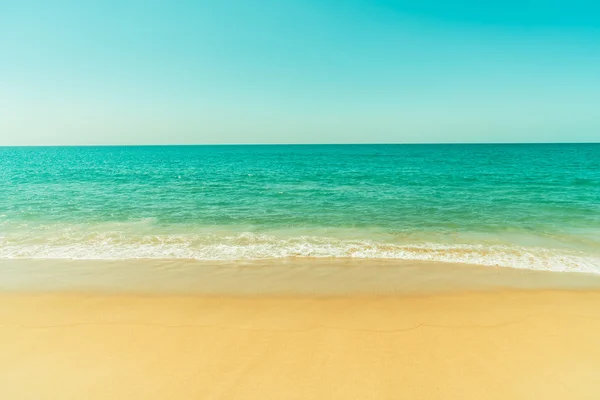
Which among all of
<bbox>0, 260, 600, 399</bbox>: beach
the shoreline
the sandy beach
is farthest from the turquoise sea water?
the sandy beach

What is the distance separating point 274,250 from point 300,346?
17.5ft

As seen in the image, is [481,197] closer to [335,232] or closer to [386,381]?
[335,232]

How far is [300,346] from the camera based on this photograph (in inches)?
192

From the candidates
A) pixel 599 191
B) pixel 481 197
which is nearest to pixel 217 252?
pixel 481 197

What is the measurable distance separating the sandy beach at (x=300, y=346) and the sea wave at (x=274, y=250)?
8.00 feet

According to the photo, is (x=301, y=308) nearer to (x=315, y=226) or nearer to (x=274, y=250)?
(x=274, y=250)

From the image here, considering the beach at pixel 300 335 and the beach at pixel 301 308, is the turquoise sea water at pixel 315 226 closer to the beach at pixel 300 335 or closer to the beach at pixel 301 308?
the beach at pixel 301 308

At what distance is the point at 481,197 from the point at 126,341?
21.8 meters

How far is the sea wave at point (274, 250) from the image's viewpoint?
914 cm

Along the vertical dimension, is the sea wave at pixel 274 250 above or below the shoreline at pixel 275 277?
above

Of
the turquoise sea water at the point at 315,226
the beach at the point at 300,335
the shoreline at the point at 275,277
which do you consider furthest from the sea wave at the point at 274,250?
the beach at the point at 300,335

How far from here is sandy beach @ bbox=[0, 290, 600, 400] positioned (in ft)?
13.3

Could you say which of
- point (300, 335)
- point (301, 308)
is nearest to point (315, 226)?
point (301, 308)

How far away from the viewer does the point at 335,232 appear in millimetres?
12203
